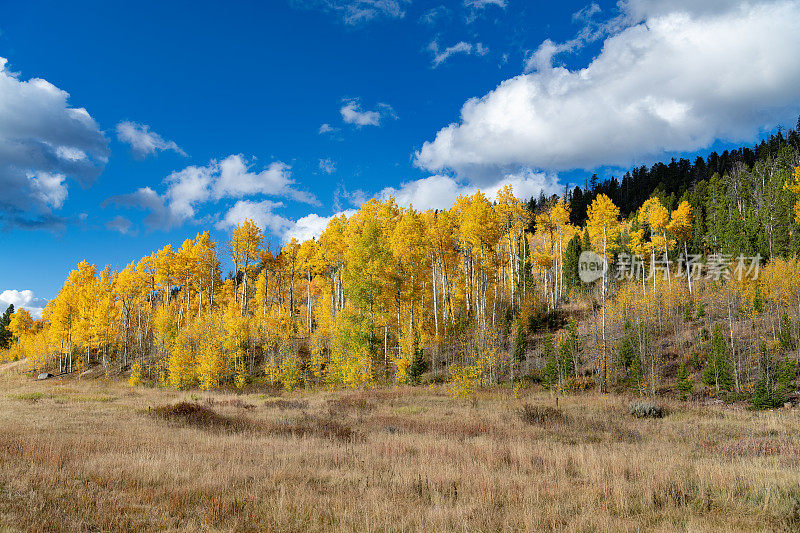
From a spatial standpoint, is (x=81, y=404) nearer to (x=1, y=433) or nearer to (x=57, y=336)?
(x=1, y=433)

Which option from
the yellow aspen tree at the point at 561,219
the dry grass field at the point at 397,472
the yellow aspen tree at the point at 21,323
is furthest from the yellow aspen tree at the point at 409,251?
the yellow aspen tree at the point at 21,323

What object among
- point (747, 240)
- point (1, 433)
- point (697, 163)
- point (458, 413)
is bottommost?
point (458, 413)

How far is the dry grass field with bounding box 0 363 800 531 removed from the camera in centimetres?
691

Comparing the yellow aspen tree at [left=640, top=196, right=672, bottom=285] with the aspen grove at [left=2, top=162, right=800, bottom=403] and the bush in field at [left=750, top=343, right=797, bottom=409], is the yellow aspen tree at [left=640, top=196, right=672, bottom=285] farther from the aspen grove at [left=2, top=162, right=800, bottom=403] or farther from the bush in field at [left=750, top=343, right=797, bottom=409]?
the bush in field at [left=750, top=343, right=797, bottom=409]

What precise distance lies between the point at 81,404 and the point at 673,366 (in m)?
40.3

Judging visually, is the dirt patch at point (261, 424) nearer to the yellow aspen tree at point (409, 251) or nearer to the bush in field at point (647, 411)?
the bush in field at point (647, 411)

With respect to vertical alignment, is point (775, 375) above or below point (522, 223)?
below

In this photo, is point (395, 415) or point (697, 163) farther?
point (697, 163)

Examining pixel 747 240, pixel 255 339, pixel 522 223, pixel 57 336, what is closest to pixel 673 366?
pixel 522 223

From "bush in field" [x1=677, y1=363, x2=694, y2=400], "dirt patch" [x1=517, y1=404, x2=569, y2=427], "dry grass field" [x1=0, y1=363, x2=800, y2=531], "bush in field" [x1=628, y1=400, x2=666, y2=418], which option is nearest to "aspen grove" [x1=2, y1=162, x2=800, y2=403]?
"bush in field" [x1=677, y1=363, x2=694, y2=400]

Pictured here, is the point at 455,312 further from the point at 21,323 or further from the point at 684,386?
the point at 21,323

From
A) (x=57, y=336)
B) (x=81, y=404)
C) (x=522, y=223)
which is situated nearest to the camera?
(x=81, y=404)

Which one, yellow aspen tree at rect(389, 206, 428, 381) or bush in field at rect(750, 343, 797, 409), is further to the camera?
yellow aspen tree at rect(389, 206, 428, 381)

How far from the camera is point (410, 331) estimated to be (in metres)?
31.5
